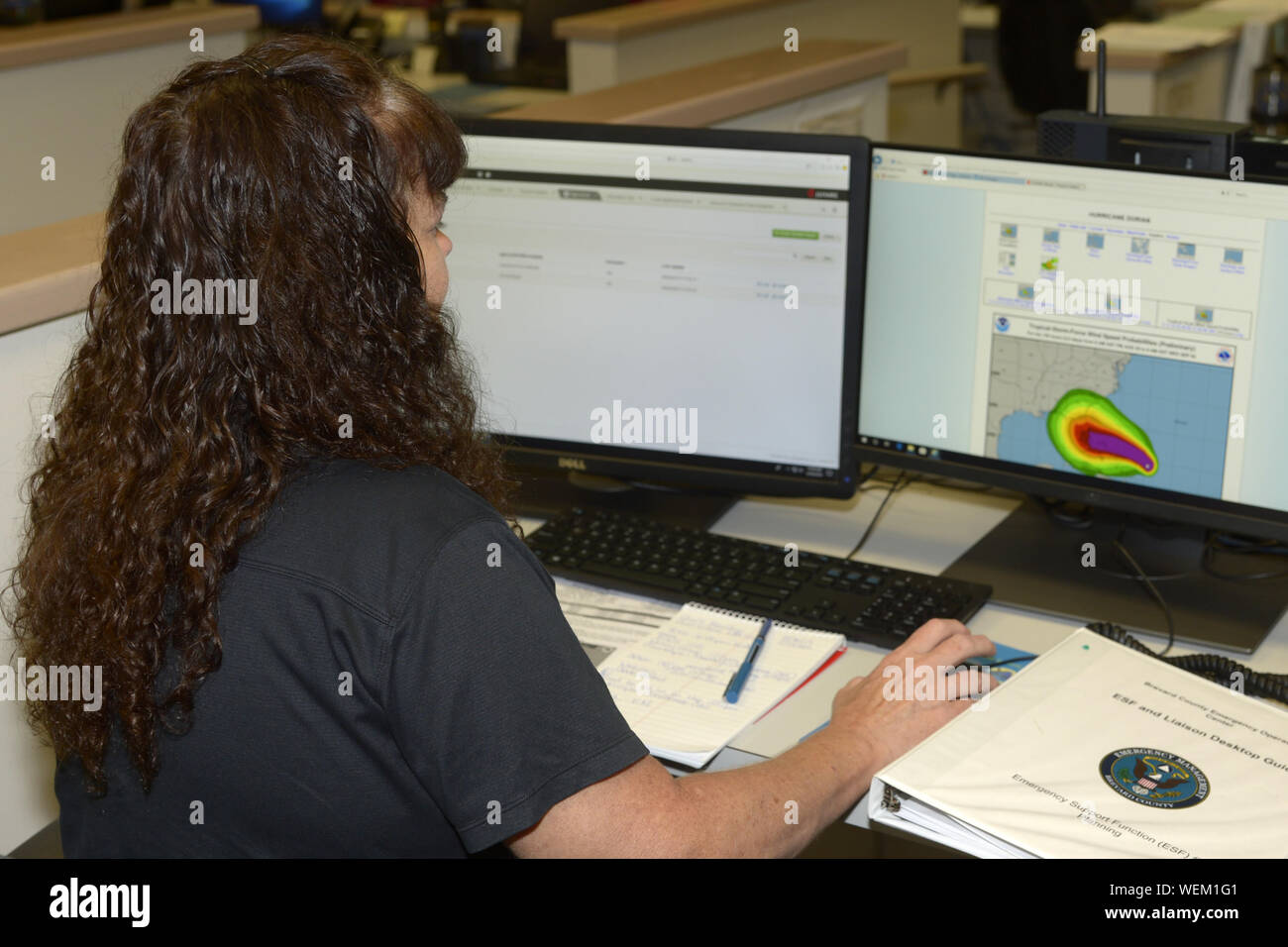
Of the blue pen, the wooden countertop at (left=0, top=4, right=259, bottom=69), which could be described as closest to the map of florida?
the blue pen

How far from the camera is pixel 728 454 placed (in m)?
1.55

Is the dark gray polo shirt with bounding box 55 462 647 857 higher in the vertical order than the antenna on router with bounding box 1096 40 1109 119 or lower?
lower

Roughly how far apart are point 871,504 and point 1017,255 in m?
0.40

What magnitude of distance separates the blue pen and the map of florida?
0.37m

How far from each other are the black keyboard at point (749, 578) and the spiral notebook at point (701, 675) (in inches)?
1.1

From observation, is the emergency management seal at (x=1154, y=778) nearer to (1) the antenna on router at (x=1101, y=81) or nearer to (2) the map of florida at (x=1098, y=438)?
(2) the map of florida at (x=1098, y=438)

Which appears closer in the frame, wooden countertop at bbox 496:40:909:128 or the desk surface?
the desk surface

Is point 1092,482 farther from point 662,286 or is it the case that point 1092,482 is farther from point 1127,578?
point 662,286

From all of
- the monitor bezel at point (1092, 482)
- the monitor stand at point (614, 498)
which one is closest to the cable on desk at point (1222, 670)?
the monitor bezel at point (1092, 482)

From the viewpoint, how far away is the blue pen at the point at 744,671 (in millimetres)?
1242

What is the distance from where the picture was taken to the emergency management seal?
3.32 feet

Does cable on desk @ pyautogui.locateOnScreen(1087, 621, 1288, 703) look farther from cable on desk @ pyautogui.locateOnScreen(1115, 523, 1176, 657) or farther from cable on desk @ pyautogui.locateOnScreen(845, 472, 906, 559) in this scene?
cable on desk @ pyautogui.locateOnScreen(845, 472, 906, 559)

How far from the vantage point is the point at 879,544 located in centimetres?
156
